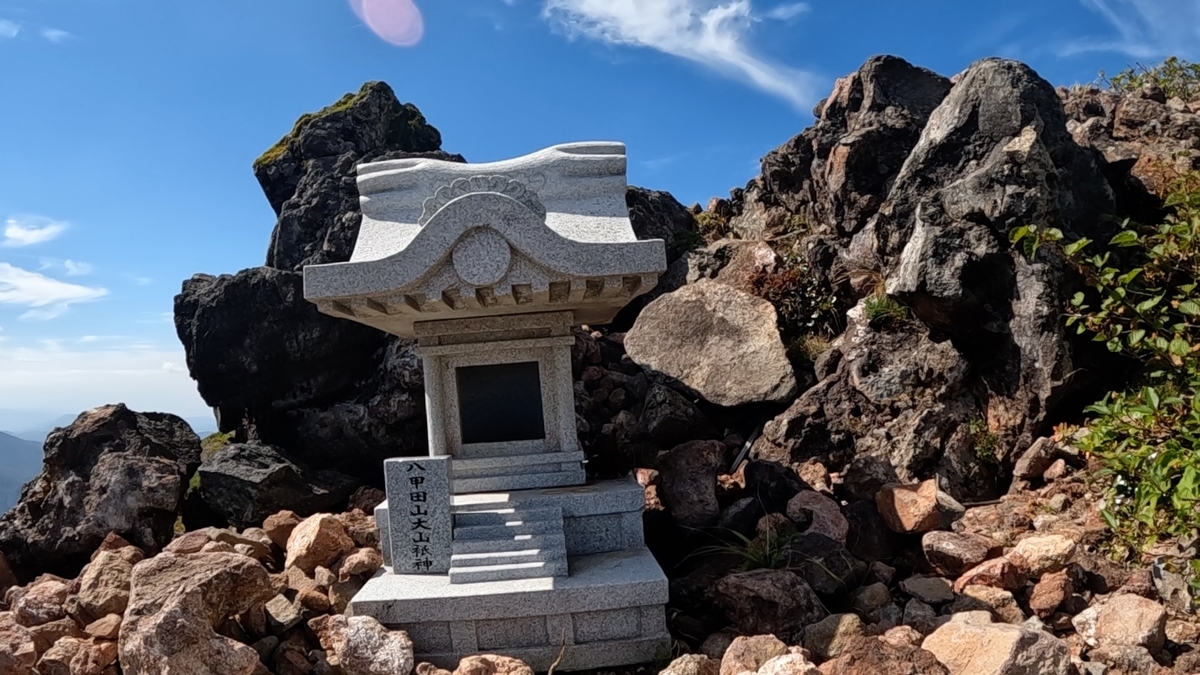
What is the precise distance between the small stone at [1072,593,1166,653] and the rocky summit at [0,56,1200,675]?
17 mm

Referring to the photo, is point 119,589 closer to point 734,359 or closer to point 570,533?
point 570,533

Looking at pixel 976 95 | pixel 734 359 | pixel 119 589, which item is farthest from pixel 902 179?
pixel 119 589

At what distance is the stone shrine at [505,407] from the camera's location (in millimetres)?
4773

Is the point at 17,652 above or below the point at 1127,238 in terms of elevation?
below

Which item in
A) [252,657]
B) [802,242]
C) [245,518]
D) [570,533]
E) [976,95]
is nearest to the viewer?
[252,657]

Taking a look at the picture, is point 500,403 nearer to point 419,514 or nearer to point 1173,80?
point 419,514

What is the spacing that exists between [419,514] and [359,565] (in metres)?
0.77

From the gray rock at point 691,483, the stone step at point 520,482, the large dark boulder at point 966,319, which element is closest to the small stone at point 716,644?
the gray rock at point 691,483

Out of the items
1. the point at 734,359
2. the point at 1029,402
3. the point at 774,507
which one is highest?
the point at 734,359

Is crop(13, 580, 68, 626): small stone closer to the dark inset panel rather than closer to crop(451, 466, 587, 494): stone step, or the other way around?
crop(451, 466, 587, 494): stone step

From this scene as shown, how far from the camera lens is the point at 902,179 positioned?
868 cm

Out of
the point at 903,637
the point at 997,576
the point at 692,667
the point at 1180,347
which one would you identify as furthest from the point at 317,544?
the point at 1180,347

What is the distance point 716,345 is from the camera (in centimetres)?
941

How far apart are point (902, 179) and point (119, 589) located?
891 cm
